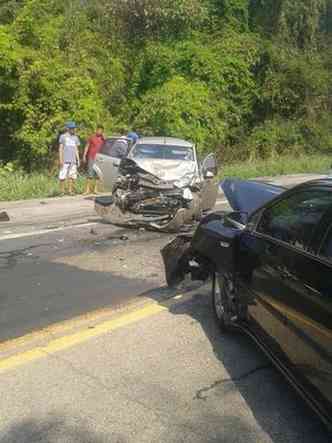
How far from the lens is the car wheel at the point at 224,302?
5031mm

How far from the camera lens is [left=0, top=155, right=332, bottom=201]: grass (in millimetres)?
15156

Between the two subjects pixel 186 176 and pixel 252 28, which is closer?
pixel 186 176

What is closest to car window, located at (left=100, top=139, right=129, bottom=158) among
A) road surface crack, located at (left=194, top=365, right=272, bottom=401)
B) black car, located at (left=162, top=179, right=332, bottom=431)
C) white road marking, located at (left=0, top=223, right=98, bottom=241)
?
white road marking, located at (left=0, top=223, right=98, bottom=241)

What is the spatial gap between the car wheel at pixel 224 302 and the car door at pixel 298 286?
501mm

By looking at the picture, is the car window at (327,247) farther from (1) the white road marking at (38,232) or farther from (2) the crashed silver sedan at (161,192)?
(1) the white road marking at (38,232)

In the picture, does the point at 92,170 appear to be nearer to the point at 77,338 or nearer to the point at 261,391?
the point at 77,338

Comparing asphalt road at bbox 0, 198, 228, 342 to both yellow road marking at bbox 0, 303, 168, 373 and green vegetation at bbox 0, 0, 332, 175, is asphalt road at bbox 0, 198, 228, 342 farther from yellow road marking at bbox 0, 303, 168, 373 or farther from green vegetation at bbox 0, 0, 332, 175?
green vegetation at bbox 0, 0, 332, 175

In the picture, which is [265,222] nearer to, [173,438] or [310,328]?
[310,328]

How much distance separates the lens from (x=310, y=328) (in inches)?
135

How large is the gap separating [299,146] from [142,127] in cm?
1016

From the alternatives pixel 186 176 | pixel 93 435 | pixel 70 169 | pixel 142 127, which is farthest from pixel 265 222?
pixel 142 127

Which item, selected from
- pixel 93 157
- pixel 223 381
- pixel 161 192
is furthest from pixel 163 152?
pixel 223 381

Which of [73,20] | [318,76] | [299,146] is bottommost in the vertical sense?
[299,146]

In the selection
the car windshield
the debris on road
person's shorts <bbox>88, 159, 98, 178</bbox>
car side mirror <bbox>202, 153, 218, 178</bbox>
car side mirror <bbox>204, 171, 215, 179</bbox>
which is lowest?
the debris on road
